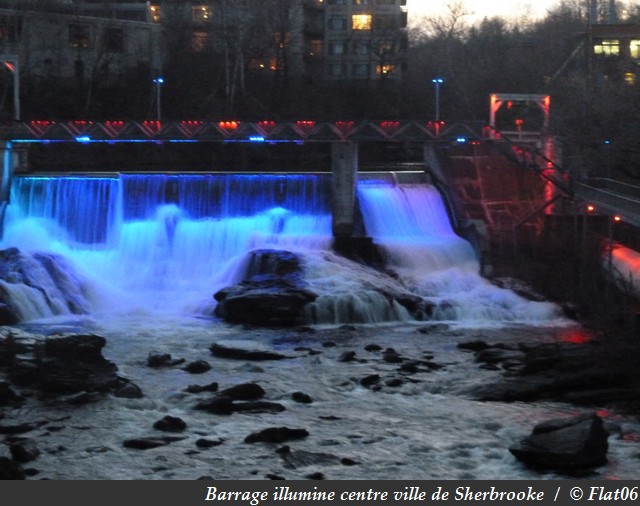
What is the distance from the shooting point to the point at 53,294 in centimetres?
3356

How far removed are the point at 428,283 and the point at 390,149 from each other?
23265mm

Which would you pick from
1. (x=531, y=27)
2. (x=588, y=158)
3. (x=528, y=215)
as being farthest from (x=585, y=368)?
(x=531, y=27)

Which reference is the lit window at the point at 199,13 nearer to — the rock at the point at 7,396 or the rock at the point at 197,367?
the rock at the point at 197,367

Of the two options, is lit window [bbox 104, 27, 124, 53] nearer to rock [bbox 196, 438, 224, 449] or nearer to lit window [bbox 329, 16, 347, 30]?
lit window [bbox 329, 16, 347, 30]

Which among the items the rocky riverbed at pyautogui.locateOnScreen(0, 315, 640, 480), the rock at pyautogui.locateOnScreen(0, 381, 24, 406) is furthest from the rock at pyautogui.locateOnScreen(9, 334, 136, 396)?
the rock at pyautogui.locateOnScreen(0, 381, 24, 406)

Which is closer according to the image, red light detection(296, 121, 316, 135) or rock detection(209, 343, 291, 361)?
rock detection(209, 343, 291, 361)

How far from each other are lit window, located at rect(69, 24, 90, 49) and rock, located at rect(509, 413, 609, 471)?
5490 cm

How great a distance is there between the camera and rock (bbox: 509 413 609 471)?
17719mm

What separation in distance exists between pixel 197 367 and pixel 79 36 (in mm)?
46913

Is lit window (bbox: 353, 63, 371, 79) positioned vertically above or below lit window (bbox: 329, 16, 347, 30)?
below

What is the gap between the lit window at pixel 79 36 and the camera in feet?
219

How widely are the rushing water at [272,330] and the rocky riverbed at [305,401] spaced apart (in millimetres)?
72

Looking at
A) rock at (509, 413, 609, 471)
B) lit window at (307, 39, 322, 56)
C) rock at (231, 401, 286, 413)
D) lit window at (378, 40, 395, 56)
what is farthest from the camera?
lit window at (307, 39, 322, 56)

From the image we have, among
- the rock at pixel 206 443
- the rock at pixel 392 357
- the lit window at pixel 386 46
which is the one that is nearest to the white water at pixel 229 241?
the rock at pixel 392 357
